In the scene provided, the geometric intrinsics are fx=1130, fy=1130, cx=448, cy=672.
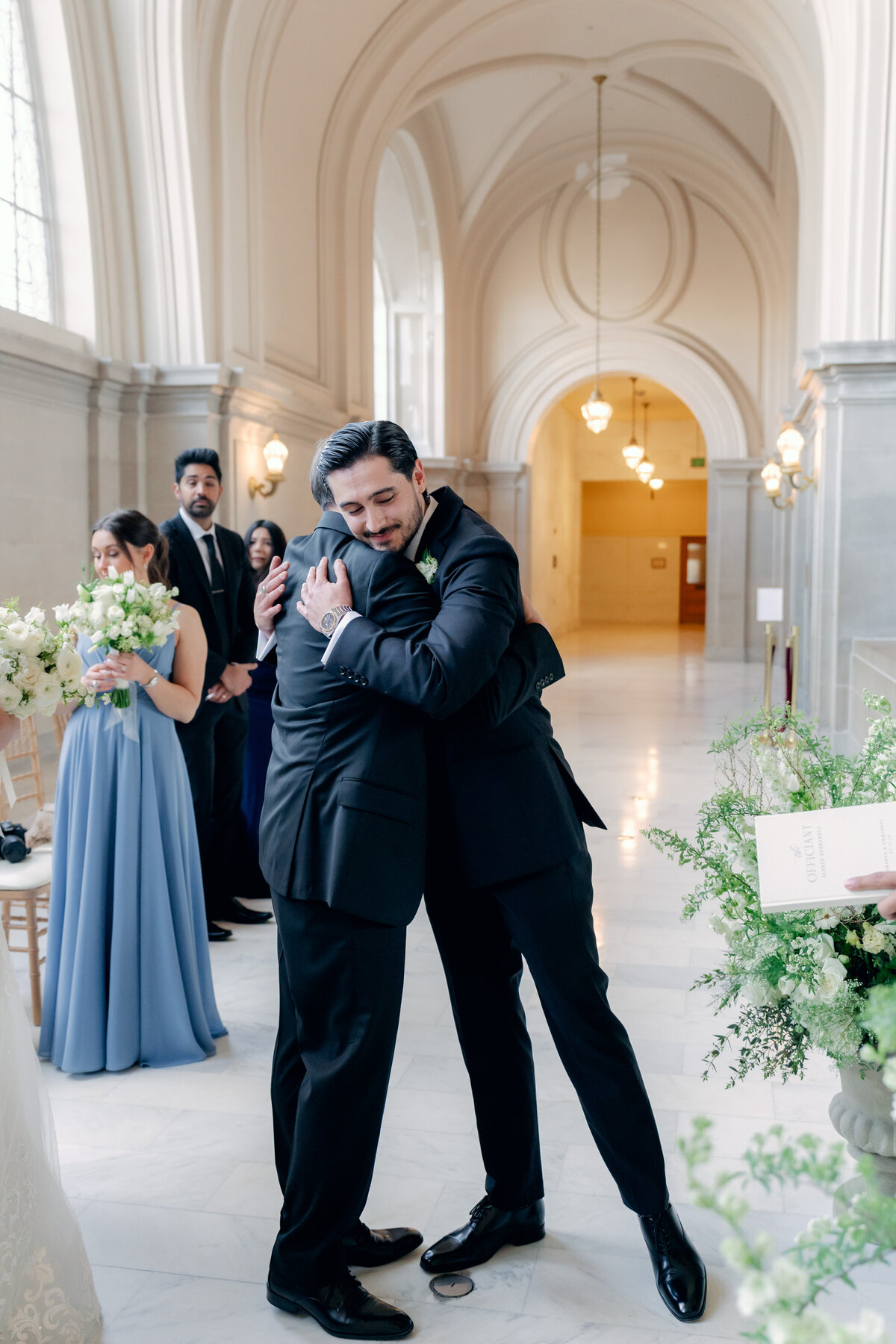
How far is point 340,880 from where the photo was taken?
2.23m

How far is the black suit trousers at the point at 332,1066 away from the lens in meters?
2.32

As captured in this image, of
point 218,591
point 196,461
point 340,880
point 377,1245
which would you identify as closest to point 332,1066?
point 340,880

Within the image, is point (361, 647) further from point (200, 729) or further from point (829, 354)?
point (829, 354)

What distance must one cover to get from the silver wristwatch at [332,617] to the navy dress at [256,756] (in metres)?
3.47

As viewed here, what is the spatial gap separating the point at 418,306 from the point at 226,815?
14548 mm

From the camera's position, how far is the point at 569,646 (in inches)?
876

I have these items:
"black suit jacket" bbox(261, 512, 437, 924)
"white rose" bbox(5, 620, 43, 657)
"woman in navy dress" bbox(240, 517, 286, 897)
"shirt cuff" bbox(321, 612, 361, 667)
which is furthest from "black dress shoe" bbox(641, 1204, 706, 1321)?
"woman in navy dress" bbox(240, 517, 286, 897)

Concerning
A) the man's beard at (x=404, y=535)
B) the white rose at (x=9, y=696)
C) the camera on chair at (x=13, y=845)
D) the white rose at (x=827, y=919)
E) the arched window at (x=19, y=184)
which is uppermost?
the arched window at (x=19, y=184)

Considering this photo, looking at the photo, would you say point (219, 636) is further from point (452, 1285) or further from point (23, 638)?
point (452, 1285)

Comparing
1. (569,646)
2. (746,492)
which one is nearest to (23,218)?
(746,492)

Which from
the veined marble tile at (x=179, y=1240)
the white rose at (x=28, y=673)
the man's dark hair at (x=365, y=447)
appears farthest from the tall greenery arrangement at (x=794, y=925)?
the white rose at (x=28, y=673)

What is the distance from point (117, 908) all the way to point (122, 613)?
99 centimetres

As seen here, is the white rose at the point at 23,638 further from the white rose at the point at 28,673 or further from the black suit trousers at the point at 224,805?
the black suit trousers at the point at 224,805

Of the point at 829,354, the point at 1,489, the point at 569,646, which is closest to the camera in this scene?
the point at 1,489
